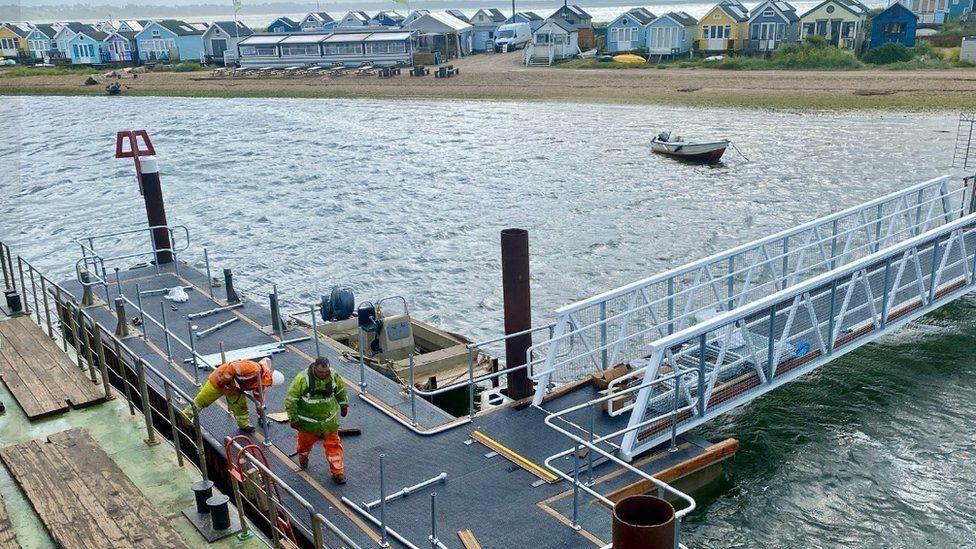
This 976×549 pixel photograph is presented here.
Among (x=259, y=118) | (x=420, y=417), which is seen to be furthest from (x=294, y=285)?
(x=259, y=118)


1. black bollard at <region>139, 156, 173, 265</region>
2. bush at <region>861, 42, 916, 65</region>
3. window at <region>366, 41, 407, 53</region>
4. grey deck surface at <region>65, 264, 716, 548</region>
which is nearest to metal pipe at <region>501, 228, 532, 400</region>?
grey deck surface at <region>65, 264, 716, 548</region>

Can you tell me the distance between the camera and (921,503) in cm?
1506

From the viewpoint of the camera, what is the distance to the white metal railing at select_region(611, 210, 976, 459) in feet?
44.8

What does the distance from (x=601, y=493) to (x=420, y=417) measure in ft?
12.5

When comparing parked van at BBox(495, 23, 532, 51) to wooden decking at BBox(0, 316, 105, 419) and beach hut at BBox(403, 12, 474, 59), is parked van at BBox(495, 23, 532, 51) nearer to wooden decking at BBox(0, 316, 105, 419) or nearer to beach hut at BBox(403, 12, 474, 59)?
beach hut at BBox(403, 12, 474, 59)

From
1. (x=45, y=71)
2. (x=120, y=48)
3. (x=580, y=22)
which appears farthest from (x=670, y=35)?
(x=45, y=71)

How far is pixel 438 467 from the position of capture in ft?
42.8

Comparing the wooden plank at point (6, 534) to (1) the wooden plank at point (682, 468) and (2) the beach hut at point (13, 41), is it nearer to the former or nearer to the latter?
(1) the wooden plank at point (682, 468)

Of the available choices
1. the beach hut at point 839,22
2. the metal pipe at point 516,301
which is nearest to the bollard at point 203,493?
the metal pipe at point 516,301

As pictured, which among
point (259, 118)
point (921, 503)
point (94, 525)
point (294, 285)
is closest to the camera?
point (94, 525)

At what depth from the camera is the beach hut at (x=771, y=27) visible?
3280 inches

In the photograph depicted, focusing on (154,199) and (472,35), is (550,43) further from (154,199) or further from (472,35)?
(154,199)

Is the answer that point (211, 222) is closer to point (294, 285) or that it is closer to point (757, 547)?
point (294, 285)

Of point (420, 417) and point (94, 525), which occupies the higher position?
point (94, 525)
